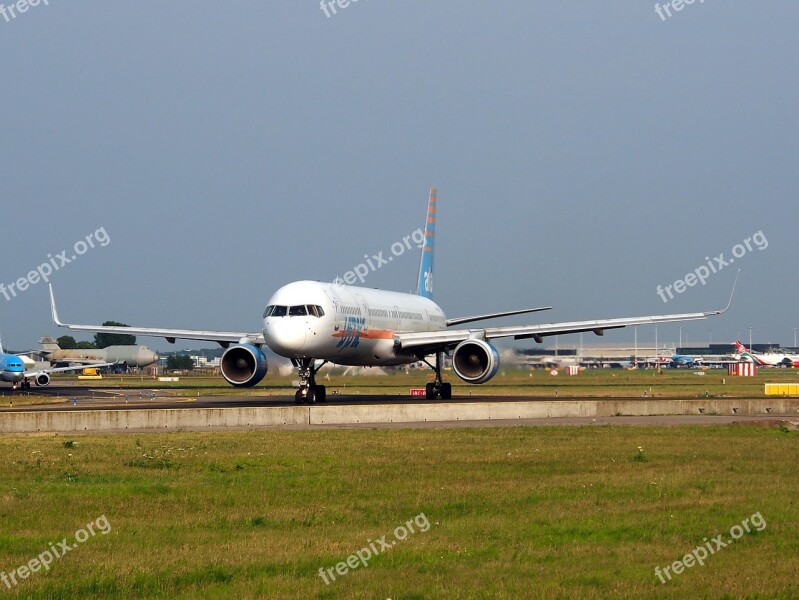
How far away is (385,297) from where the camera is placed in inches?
1970


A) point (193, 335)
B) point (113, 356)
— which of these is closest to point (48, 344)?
point (113, 356)

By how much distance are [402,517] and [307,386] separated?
27.2 metres

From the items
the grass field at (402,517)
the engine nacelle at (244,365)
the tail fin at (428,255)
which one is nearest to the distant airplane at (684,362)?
the tail fin at (428,255)

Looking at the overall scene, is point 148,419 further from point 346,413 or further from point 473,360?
point 473,360

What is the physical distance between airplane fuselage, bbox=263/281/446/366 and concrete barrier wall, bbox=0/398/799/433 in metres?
5.40

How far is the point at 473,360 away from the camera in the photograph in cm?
4503

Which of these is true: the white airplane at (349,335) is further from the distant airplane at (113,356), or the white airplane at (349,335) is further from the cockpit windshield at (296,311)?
the distant airplane at (113,356)

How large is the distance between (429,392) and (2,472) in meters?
29.3

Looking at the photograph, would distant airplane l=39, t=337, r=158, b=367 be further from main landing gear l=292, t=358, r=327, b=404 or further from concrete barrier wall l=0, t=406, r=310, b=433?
concrete barrier wall l=0, t=406, r=310, b=433

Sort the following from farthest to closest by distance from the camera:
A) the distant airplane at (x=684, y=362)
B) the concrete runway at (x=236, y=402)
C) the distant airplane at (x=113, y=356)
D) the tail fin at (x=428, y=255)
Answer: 1. the distant airplane at (x=684, y=362)
2. the distant airplane at (x=113, y=356)
3. the tail fin at (x=428, y=255)
4. the concrete runway at (x=236, y=402)

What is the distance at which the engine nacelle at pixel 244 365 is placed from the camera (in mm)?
43938

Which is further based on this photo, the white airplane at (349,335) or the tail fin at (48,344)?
the tail fin at (48,344)

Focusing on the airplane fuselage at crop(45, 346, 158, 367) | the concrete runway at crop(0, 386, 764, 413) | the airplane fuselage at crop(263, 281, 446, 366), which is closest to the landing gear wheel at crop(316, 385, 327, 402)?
the concrete runway at crop(0, 386, 764, 413)

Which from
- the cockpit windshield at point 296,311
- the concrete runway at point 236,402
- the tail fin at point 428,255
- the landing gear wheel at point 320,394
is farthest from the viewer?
the tail fin at point 428,255
